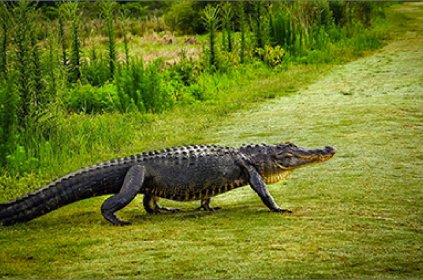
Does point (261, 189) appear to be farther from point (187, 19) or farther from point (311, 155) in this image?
point (187, 19)

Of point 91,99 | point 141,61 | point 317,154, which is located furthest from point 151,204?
point 91,99

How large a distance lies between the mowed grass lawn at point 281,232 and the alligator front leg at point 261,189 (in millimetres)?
98

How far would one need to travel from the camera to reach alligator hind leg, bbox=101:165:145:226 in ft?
17.9

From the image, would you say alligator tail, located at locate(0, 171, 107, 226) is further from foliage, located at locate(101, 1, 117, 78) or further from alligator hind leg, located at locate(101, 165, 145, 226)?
foliage, located at locate(101, 1, 117, 78)

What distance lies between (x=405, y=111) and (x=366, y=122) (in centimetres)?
87

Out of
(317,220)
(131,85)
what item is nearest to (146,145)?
(131,85)

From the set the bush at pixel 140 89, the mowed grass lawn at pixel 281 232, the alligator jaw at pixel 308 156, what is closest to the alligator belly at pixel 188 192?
the mowed grass lawn at pixel 281 232

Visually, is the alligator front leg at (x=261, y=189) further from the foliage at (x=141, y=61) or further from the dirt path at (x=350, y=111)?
the foliage at (x=141, y=61)

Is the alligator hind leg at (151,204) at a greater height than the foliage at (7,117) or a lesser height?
lesser

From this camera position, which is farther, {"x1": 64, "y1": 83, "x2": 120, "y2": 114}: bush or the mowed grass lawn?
{"x1": 64, "y1": 83, "x2": 120, "y2": 114}: bush

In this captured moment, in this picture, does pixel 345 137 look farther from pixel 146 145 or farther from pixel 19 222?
pixel 19 222

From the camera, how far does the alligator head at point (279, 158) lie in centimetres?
599

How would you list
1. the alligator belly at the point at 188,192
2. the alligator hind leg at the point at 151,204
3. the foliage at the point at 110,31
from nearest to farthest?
the alligator belly at the point at 188,192
the alligator hind leg at the point at 151,204
the foliage at the point at 110,31

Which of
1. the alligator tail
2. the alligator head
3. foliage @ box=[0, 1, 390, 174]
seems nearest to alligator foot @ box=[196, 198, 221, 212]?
the alligator head
